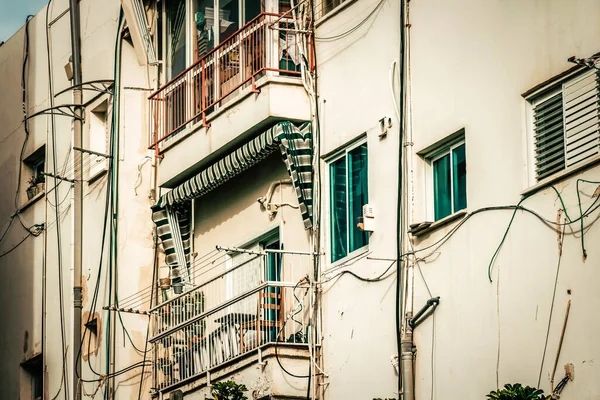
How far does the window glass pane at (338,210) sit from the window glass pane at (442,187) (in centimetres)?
213

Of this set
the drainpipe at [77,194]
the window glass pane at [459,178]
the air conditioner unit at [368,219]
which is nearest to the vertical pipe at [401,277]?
the air conditioner unit at [368,219]

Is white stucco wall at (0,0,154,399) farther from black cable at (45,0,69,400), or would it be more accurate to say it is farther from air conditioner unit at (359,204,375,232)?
air conditioner unit at (359,204,375,232)

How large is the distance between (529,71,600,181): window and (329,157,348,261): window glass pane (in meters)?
4.33

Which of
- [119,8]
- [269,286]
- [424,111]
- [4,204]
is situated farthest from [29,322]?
[424,111]

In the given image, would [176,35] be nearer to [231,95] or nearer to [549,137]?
[231,95]

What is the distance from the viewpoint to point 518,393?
47.3ft

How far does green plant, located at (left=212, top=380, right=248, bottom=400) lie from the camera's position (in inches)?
754

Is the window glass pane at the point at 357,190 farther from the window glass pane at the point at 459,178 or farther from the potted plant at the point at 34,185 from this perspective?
the potted plant at the point at 34,185

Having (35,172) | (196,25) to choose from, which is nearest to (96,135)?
(35,172)

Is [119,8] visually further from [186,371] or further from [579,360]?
[579,360]

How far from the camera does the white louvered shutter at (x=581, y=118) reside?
48.6ft

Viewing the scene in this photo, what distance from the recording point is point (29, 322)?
28078mm

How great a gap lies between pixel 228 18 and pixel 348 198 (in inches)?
189

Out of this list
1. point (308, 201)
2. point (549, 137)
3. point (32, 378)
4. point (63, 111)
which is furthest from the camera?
point (32, 378)
